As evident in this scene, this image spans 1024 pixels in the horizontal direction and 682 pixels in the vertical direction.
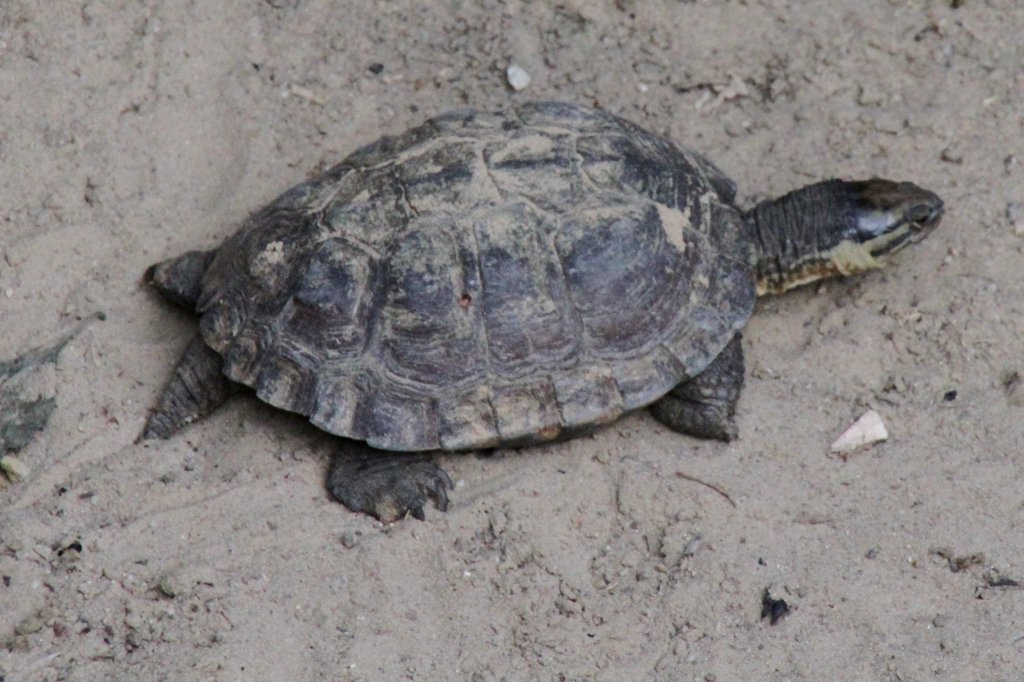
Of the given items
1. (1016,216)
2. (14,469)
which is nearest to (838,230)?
(1016,216)

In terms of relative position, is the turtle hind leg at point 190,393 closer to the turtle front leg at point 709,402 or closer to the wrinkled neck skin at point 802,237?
the turtle front leg at point 709,402

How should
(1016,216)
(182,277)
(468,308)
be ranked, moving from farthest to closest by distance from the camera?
(1016,216) → (182,277) → (468,308)

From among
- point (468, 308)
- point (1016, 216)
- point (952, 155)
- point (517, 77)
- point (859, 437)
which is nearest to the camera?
point (468, 308)

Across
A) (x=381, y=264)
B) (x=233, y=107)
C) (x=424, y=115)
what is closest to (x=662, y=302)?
(x=381, y=264)

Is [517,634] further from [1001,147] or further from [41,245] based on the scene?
[1001,147]

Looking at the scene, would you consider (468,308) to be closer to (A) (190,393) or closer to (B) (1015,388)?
(A) (190,393)
